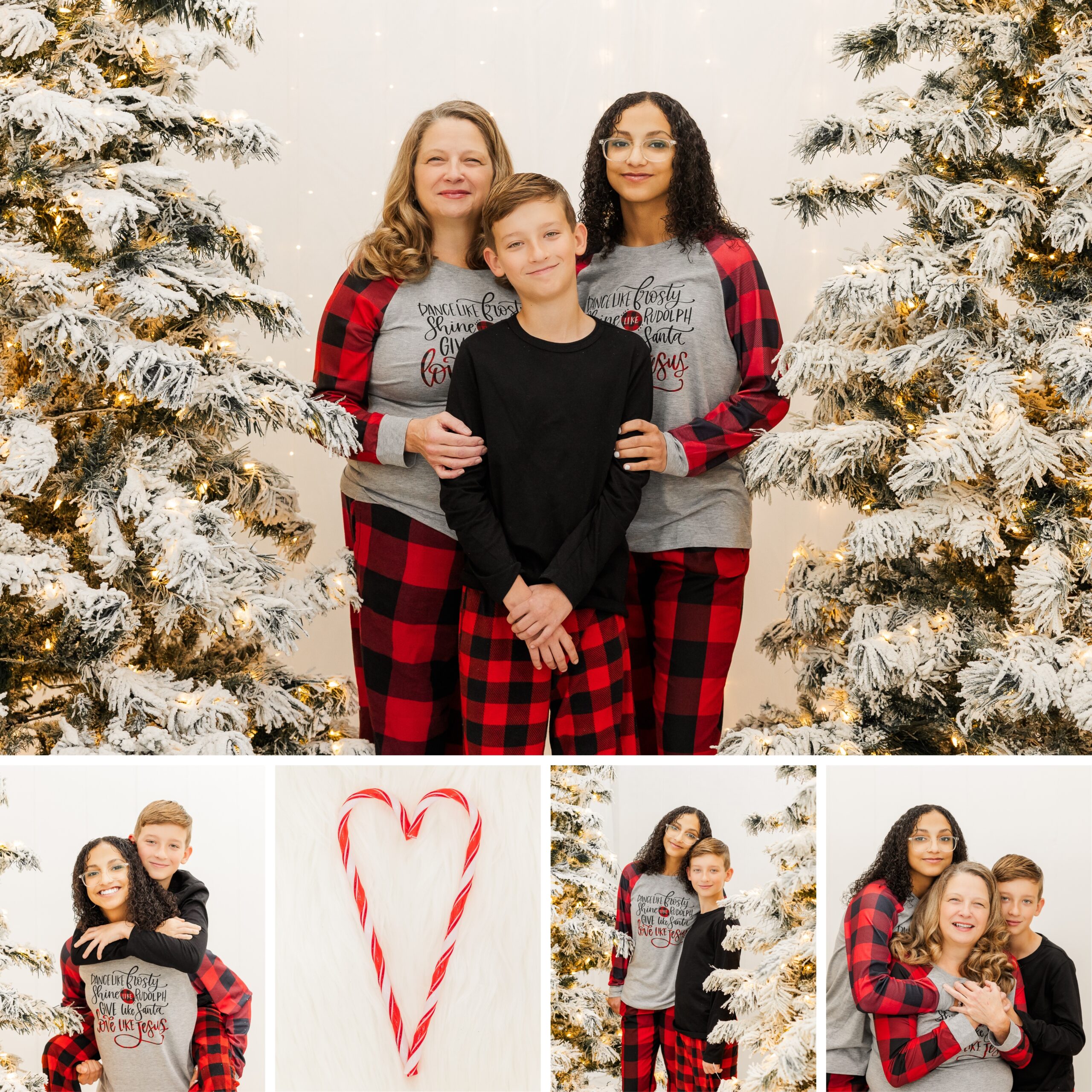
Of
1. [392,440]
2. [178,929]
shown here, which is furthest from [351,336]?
[178,929]

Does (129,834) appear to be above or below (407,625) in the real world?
below

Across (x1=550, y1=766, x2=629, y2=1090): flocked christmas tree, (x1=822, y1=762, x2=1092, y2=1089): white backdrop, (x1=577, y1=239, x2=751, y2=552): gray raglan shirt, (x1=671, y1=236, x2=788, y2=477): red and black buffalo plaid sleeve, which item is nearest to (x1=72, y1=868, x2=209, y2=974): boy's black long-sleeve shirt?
(x1=550, y1=766, x2=629, y2=1090): flocked christmas tree

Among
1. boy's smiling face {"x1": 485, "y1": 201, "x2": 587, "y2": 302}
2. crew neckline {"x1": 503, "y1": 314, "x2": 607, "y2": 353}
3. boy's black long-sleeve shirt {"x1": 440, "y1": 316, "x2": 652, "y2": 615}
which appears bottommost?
boy's black long-sleeve shirt {"x1": 440, "y1": 316, "x2": 652, "y2": 615}

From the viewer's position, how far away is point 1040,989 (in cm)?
140

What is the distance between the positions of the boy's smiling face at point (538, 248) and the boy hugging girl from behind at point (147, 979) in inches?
38.7

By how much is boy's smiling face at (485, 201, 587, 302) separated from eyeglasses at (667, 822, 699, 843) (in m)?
0.88

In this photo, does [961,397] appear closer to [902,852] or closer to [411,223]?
[902,852]

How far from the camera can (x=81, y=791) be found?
141 centimetres

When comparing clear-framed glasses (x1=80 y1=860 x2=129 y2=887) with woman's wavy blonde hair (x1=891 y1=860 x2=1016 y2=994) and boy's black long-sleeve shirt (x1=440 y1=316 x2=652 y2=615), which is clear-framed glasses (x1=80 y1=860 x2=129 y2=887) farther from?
woman's wavy blonde hair (x1=891 y1=860 x2=1016 y2=994)

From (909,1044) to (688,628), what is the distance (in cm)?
78

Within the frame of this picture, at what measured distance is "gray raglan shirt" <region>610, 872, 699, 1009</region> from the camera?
144 centimetres

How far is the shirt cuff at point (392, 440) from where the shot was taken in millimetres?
1809

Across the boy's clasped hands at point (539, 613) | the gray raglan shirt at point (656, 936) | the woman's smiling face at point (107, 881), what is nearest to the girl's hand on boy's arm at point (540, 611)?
the boy's clasped hands at point (539, 613)

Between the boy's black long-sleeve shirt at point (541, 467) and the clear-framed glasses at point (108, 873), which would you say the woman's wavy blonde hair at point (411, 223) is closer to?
the boy's black long-sleeve shirt at point (541, 467)
